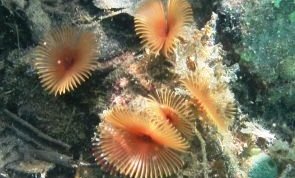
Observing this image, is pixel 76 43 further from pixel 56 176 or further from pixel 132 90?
pixel 56 176

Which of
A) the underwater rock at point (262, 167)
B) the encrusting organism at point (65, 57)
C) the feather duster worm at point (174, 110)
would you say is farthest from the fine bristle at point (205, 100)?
the encrusting organism at point (65, 57)

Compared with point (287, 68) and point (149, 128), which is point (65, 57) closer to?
point (149, 128)

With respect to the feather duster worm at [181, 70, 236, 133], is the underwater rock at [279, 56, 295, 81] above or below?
above

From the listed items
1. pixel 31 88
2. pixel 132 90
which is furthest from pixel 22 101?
pixel 132 90

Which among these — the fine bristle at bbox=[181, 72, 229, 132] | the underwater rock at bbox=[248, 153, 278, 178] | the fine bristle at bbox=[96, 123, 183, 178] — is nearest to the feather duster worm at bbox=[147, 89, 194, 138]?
the fine bristle at bbox=[181, 72, 229, 132]

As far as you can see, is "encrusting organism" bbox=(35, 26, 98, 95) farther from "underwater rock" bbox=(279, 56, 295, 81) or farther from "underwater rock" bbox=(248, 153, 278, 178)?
"underwater rock" bbox=(279, 56, 295, 81)

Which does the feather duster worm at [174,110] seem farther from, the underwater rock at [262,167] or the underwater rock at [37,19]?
the underwater rock at [37,19]
